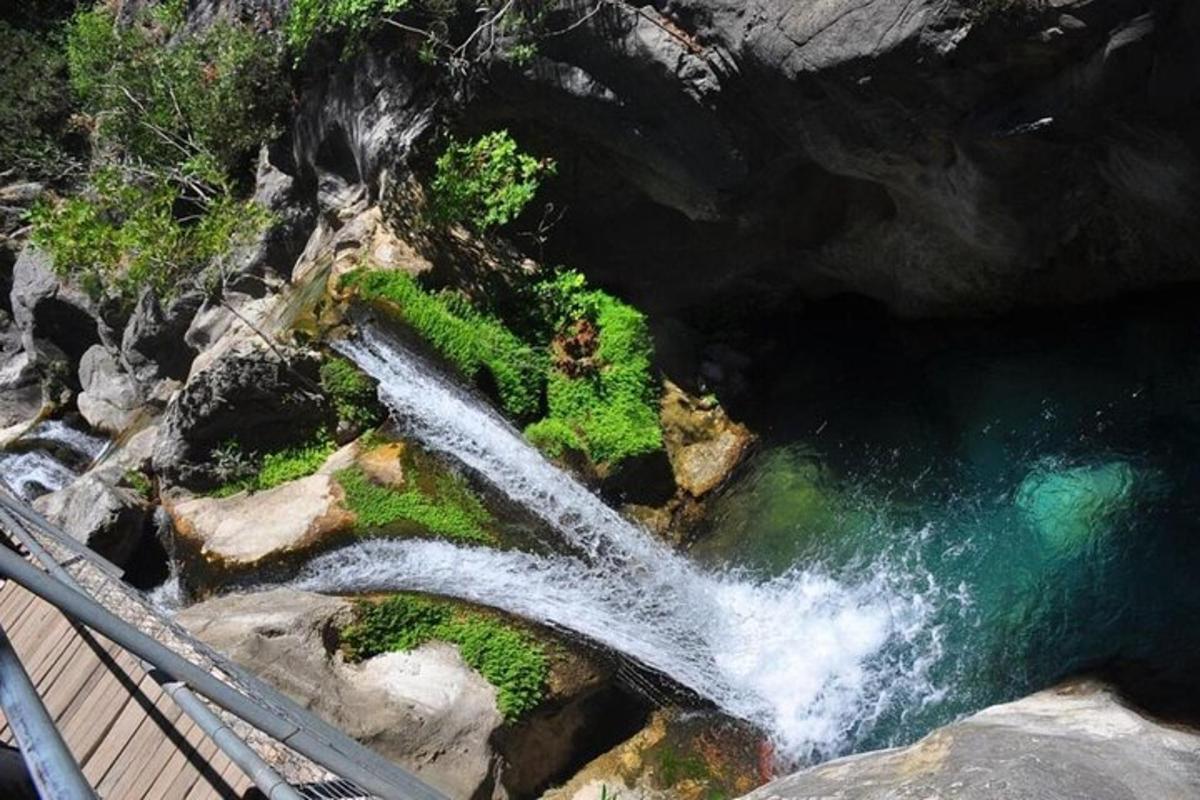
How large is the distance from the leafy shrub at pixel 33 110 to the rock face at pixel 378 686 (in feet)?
45.5

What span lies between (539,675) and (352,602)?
174 cm

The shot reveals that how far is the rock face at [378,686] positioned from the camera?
7.69 metres

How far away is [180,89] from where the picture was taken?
1488 centimetres

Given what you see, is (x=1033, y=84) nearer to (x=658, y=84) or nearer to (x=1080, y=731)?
(x=658, y=84)

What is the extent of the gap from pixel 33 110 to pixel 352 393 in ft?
41.4

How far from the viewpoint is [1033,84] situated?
771 centimetres

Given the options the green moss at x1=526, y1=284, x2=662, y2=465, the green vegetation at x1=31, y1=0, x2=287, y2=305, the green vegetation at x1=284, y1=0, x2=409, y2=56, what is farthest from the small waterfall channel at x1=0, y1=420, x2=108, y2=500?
the green moss at x1=526, y1=284, x2=662, y2=465

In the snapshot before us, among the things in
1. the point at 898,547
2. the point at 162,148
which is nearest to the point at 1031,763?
the point at 898,547

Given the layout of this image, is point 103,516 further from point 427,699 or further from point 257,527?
point 427,699

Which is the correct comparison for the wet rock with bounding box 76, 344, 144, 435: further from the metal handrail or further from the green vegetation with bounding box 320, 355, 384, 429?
the metal handrail

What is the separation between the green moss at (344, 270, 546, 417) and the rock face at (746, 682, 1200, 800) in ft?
20.3

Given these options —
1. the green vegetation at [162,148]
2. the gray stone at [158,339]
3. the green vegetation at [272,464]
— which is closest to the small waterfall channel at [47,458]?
the gray stone at [158,339]

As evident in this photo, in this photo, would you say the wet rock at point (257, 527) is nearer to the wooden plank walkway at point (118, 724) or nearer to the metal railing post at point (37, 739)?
the wooden plank walkway at point (118, 724)

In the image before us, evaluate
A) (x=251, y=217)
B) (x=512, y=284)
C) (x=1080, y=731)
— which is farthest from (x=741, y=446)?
(x=251, y=217)
